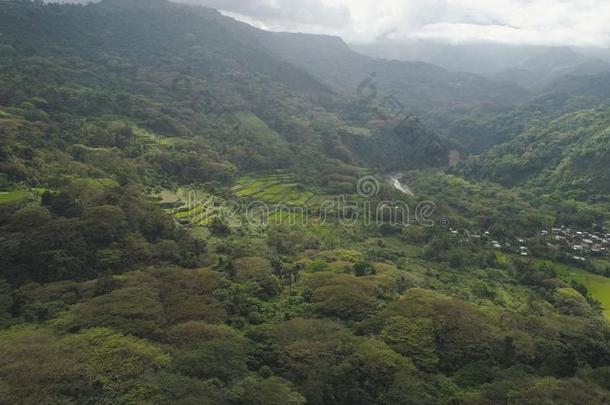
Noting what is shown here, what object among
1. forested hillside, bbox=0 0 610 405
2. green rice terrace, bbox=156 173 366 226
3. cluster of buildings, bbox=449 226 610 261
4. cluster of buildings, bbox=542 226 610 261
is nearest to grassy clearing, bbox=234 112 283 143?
forested hillside, bbox=0 0 610 405

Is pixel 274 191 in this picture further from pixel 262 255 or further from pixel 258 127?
pixel 258 127

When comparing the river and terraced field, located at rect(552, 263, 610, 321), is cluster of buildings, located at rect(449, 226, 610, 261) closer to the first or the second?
terraced field, located at rect(552, 263, 610, 321)

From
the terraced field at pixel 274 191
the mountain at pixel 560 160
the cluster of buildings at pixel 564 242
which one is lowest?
the cluster of buildings at pixel 564 242

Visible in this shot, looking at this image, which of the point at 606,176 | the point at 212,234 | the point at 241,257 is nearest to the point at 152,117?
the point at 212,234

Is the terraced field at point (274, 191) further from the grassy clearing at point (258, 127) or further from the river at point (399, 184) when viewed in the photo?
the river at point (399, 184)

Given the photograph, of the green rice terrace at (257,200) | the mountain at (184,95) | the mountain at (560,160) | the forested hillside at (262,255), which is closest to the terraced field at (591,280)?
the forested hillside at (262,255)

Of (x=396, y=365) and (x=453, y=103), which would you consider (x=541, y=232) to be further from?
(x=453, y=103)

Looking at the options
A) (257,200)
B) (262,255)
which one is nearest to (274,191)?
(257,200)

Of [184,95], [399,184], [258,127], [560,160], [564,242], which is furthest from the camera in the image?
[258,127]
